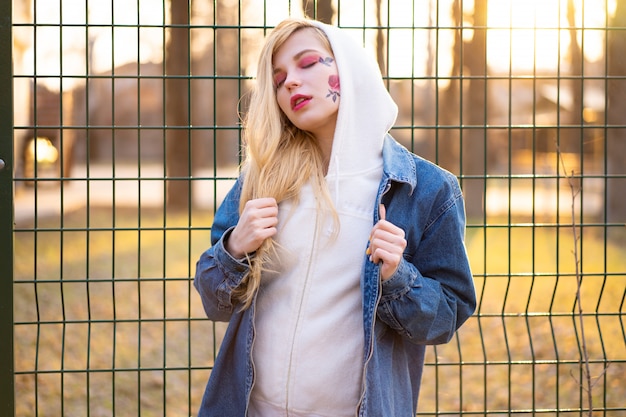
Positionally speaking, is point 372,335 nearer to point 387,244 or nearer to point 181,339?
point 387,244

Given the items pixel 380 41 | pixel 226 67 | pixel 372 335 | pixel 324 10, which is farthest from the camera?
pixel 226 67

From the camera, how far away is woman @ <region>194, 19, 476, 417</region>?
2.23 metres

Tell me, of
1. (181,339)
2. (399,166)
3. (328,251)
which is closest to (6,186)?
(328,251)

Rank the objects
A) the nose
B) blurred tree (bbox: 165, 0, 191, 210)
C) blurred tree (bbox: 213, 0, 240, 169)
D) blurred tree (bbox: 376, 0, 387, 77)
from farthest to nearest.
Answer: blurred tree (bbox: 165, 0, 191, 210) → blurred tree (bbox: 213, 0, 240, 169) → blurred tree (bbox: 376, 0, 387, 77) → the nose

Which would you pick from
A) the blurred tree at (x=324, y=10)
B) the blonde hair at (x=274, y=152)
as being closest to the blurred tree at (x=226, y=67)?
the blurred tree at (x=324, y=10)

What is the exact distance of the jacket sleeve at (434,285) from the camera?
2.19 m

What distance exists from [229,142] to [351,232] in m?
26.6

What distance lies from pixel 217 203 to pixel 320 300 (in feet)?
34.3

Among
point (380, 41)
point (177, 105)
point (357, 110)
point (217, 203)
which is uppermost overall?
point (380, 41)

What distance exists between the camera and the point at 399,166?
7.57ft

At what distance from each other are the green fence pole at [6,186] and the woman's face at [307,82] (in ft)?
5.11

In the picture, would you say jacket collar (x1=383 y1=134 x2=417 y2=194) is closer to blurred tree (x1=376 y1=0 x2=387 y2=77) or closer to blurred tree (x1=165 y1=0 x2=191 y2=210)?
blurred tree (x1=376 y1=0 x2=387 y2=77)

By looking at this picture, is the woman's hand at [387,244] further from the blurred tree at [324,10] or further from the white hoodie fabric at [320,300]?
the blurred tree at [324,10]

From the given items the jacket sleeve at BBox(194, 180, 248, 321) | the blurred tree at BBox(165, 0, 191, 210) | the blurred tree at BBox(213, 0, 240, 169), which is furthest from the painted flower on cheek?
the blurred tree at BBox(165, 0, 191, 210)
